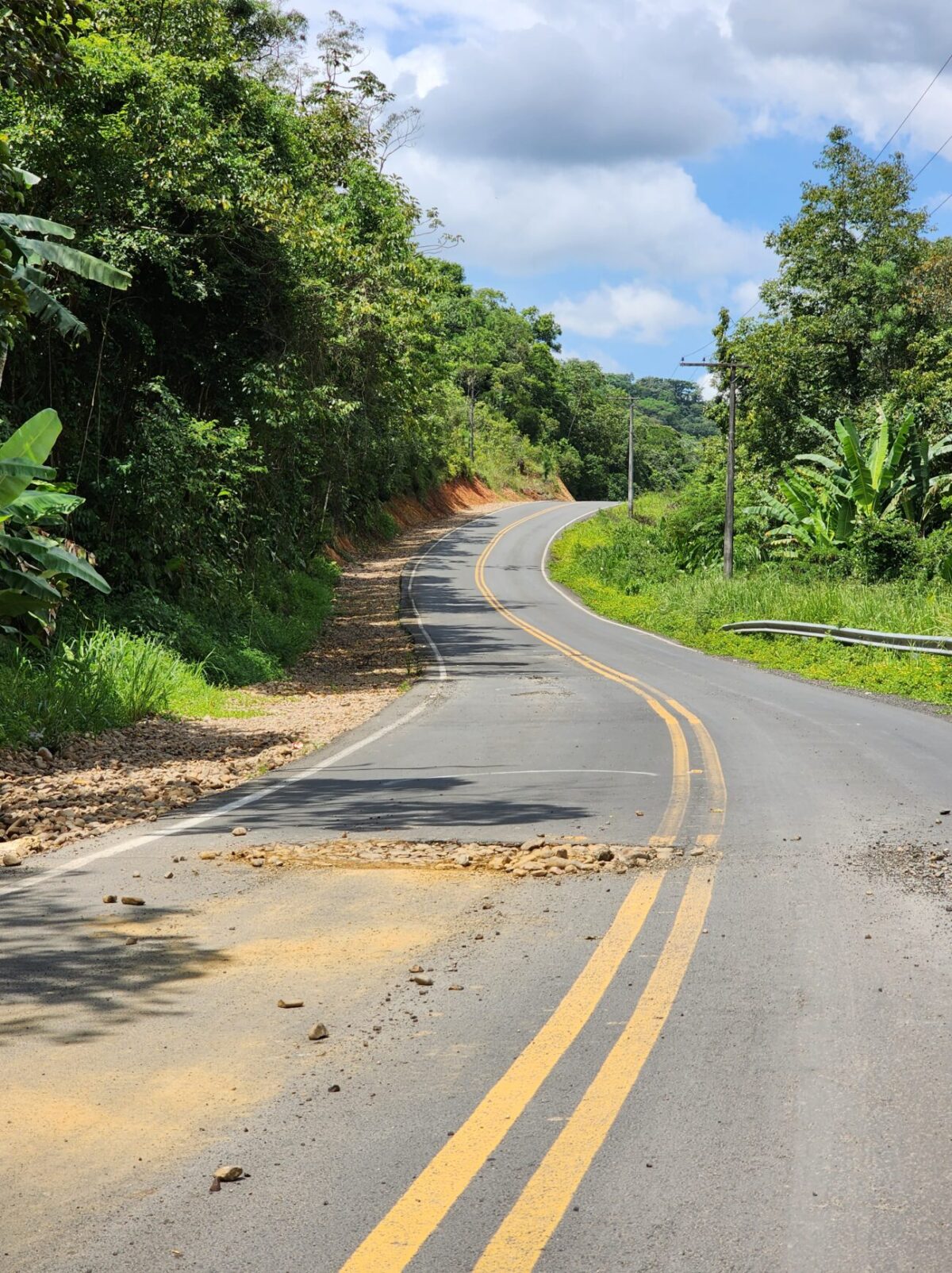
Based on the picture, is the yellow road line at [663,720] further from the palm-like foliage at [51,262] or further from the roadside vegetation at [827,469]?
the palm-like foliage at [51,262]

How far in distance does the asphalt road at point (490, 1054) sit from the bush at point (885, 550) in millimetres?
24205

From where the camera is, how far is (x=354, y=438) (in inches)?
1294

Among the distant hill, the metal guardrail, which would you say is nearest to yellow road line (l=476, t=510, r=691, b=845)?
the metal guardrail

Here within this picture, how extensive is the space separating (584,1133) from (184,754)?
9.47m

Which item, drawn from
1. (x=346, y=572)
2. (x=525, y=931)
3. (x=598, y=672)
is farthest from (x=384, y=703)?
(x=346, y=572)

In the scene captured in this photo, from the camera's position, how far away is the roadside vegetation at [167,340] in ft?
46.2

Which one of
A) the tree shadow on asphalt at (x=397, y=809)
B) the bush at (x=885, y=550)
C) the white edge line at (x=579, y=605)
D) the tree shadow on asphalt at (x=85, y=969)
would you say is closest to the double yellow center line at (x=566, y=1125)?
the tree shadow on asphalt at (x=85, y=969)

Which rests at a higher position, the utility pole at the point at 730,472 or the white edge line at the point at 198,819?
the utility pole at the point at 730,472

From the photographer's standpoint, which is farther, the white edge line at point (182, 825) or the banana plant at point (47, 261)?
the banana plant at point (47, 261)

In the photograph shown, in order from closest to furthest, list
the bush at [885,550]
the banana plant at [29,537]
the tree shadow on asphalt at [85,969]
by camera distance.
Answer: the tree shadow on asphalt at [85,969], the banana plant at [29,537], the bush at [885,550]

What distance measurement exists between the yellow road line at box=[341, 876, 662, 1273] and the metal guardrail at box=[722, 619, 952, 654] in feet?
57.7

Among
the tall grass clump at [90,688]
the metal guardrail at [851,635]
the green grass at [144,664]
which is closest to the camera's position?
the tall grass clump at [90,688]

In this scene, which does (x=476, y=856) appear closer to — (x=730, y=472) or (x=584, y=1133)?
(x=584, y=1133)

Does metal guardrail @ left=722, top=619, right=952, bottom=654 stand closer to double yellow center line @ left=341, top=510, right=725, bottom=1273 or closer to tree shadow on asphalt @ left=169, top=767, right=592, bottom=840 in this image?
tree shadow on asphalt @ left=169, top=767, right=592, bottom=840
